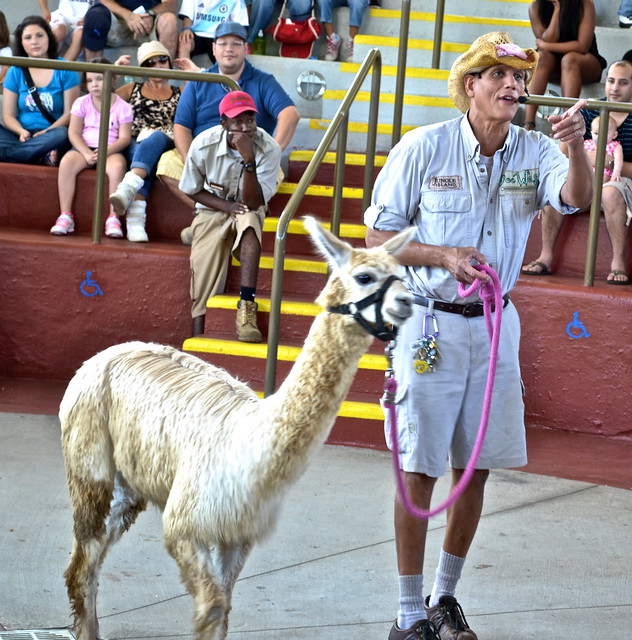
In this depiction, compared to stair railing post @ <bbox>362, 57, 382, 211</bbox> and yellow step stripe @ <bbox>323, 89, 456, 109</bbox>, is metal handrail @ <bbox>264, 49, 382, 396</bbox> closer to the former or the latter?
stair railing post @ <bbox>362, 57, 382, 211</bbox>

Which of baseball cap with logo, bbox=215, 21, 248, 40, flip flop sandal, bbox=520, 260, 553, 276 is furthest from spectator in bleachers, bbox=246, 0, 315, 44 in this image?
flip flop sandal, bbox=520, 260, 553, 276

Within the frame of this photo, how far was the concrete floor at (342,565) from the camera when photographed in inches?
159

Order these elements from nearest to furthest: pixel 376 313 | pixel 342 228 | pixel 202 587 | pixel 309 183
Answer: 1. pixel 376 313
2. pixel 202 587
3. pixel 309 183
4. pixel 342 228

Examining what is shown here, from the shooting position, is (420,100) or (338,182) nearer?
(338,182)

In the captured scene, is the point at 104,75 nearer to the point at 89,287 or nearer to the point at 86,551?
the point at 89,287

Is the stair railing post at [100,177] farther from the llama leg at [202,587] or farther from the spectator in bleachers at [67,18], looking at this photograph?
the llama leg at [202,587]

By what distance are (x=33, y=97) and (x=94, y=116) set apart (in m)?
0.62

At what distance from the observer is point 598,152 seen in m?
6.78

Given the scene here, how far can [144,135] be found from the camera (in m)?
8.23

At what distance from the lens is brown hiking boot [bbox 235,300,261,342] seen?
22.6 feet

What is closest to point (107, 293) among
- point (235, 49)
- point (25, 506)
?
point (235, 49)

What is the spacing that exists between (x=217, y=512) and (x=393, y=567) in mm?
1577

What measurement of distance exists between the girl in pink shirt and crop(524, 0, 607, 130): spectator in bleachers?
3.35 metres

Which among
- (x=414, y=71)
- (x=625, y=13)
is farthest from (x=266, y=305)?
(x=625, y=13)
